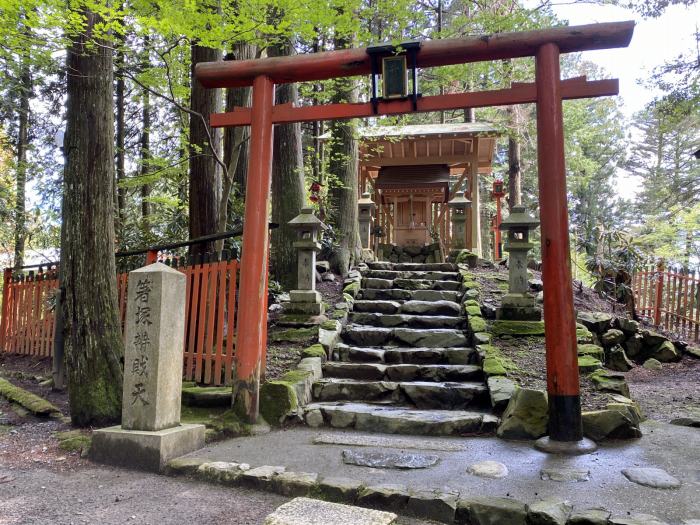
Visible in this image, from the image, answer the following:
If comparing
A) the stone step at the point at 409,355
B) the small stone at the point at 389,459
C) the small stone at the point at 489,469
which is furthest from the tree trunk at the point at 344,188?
the small stone at the point at 489,469

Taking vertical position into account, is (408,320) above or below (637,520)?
above

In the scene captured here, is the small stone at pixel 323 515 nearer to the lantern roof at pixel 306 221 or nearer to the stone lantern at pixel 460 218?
the lantern roof at pixel 306 221

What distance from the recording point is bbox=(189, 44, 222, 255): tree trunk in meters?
7.45

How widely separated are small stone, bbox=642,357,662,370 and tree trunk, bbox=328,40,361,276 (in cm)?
564

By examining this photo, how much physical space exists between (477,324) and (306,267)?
269cm

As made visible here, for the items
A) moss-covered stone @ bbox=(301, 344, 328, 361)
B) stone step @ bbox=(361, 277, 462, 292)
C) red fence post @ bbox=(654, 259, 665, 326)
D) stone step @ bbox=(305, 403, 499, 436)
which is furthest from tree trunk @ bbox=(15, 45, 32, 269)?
red fence post @ bbox=(654, 259, 665, 326)

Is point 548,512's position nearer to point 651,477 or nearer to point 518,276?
point 651,477

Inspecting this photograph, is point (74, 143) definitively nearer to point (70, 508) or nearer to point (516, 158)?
point (70, 508)

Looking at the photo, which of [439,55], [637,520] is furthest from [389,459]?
[439,55]

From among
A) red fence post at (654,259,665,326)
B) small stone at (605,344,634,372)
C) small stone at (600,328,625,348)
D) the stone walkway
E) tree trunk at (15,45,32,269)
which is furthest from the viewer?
tree trunk at (15,45,32,269)

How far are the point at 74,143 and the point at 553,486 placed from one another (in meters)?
5.31

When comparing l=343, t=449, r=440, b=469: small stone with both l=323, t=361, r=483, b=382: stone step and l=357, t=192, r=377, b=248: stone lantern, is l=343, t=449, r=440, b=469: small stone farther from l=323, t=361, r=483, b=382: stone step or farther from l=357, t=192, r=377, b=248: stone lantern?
l=357, t=192, r=377, b=248: stone lantern

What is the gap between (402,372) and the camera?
602cm

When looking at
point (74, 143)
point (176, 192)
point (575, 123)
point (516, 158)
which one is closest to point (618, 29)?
point (74, 143)
